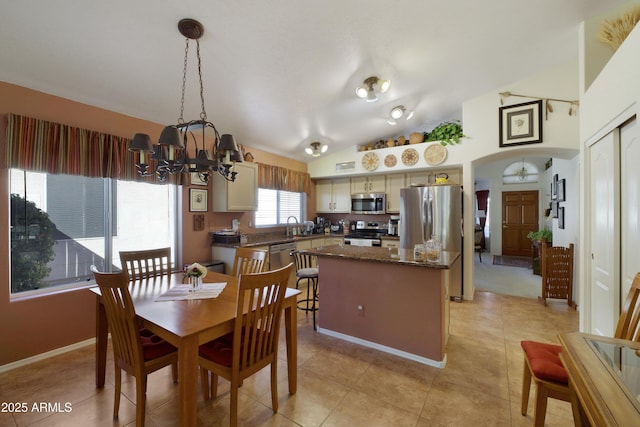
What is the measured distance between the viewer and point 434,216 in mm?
4102

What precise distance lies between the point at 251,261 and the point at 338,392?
1305 millimetres

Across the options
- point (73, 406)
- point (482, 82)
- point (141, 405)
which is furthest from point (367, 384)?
point (482, 82)

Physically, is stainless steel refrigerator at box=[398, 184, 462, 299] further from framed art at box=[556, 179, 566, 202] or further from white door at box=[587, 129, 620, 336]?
framed art at box=[556, 179, 566, 202]

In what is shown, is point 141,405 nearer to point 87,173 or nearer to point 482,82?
point 87,173

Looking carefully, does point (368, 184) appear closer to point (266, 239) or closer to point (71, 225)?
point (266, 239)

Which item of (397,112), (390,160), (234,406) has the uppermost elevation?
(397,112)

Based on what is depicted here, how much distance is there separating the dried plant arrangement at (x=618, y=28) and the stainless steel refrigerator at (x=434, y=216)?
200 cm

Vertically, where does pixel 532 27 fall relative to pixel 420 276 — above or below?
above

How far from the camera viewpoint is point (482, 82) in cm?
362

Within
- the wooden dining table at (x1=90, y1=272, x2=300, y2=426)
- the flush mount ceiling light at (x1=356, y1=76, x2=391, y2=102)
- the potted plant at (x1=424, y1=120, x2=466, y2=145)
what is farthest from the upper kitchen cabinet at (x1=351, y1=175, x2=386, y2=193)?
the wooden dining table at (x1=90, y1=272, x2=300, y2=426)

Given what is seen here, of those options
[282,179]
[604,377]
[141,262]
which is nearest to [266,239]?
[282,179]

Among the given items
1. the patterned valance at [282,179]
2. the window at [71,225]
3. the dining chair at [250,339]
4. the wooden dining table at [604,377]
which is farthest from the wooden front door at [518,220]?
the window at [71,225]

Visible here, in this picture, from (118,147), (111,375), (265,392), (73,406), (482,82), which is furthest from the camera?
(482,82)

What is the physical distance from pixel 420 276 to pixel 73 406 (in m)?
2.79
